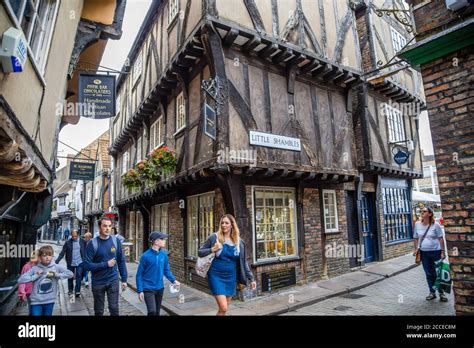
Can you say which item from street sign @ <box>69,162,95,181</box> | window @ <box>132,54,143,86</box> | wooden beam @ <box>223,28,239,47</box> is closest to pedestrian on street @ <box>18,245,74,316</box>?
wooden beam @ <box>223,28,239,47</box>

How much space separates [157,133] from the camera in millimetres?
10711

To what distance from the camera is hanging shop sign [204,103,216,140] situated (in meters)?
6.14

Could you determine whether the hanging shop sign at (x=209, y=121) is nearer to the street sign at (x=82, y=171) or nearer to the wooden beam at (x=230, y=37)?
the wooden beam at (x=230, y=37)

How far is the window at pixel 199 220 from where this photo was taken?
773 centimetres

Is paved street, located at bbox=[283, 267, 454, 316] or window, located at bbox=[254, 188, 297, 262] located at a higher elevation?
window, located at bbox=[254, 188, 297, 262]

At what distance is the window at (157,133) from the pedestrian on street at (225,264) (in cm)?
608

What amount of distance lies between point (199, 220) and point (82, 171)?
6725 millimetres

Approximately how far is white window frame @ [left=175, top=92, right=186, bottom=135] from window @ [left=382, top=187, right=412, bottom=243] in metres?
8.03

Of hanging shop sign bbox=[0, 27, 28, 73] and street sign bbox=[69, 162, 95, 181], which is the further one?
street sign bbox=[69, 162, 95, 181]

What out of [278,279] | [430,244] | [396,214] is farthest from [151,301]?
[396,214]

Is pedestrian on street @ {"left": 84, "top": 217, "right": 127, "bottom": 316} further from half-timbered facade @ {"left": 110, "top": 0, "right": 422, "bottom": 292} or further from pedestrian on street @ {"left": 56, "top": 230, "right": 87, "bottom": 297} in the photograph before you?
A: pedestrian on street @ {"left": 56, "top": 230, "right": 87, "bottom": 297}

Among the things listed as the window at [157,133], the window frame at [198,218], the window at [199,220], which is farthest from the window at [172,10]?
the window at [199,220]
